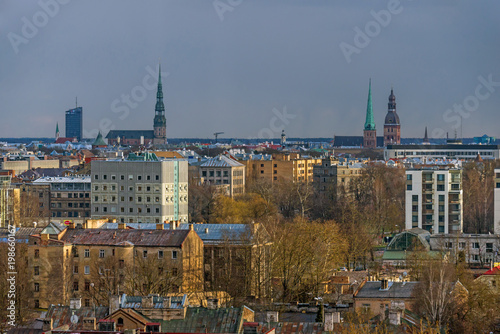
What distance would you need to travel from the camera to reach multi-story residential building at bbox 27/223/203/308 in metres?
49.0

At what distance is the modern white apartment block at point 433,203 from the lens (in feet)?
260

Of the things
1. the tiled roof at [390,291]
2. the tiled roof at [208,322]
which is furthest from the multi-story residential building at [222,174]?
the tiled roof at [208,322]

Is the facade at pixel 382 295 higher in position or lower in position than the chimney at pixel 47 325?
lower

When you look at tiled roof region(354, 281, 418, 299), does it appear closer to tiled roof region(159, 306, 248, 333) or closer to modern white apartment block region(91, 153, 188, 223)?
tiled roof region(159, 306, 248, 333)

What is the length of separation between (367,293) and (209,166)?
7948cm

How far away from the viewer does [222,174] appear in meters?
119

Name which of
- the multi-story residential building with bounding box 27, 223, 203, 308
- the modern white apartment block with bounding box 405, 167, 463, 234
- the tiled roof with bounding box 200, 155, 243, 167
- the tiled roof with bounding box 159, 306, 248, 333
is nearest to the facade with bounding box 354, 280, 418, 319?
the tiled roof with bounding box 159, 306, 248, 333

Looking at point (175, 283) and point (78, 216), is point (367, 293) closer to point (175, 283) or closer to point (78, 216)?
point (175, 283)

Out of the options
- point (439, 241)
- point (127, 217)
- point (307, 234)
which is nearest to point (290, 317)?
point (307, 234)

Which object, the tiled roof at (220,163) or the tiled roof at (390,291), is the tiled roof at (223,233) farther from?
the tiled roof at (220,163)

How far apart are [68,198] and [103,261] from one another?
44.4 metres

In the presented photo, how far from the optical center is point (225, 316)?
33031mm

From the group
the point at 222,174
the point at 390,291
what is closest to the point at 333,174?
the point at 222,174

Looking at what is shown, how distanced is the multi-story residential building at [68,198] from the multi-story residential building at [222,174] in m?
22.9
